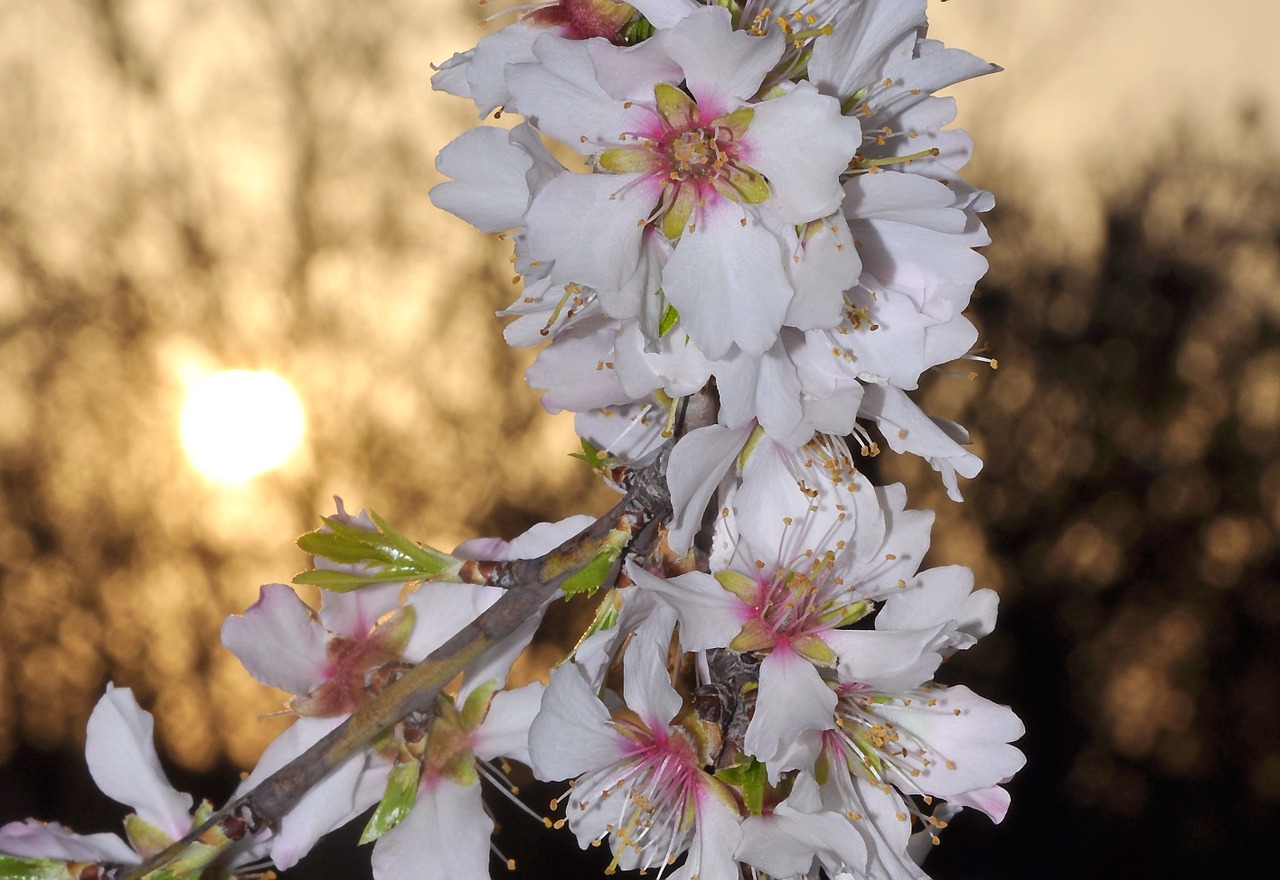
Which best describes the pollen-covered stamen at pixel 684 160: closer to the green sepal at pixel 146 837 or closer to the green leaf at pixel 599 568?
the green leaf at pixel 599 568

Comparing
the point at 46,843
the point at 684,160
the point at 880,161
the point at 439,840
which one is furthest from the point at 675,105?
the point at 46,843

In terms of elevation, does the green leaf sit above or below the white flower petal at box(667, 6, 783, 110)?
below

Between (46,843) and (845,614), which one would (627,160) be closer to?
(845,614)

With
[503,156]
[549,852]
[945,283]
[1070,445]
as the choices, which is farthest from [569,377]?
[1070,445]

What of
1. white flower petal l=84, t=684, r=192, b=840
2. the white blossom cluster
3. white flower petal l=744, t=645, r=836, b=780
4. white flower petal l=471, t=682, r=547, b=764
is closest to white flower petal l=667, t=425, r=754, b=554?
the white blossom cluster

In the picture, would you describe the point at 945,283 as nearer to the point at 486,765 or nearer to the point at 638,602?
the point at 638,602

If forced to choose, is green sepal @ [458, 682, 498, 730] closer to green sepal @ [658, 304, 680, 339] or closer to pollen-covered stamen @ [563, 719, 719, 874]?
pollen-covered stamen @ [563, 719, 719, 874]

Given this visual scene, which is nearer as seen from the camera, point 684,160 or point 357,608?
point 684,160
